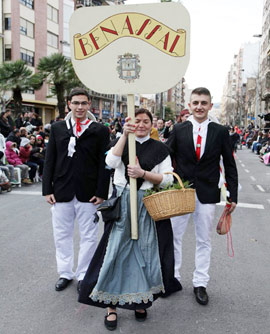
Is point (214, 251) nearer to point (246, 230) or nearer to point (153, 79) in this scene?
point (246, 230)

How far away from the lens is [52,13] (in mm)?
37781

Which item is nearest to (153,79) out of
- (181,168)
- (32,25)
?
(181,168)

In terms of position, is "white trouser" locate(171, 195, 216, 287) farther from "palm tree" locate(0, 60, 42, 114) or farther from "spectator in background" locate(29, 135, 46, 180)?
"palm tree" locate(0, 60, 42, 114)

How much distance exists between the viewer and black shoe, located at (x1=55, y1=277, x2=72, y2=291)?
3891mm

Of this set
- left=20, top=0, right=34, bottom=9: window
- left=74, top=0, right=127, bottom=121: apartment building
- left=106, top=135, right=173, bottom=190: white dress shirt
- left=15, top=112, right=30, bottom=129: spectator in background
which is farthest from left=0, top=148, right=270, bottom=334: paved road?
left=74, top=0, right=127, bottom=121: apartment building

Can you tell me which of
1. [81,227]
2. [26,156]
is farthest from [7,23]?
[81,227]

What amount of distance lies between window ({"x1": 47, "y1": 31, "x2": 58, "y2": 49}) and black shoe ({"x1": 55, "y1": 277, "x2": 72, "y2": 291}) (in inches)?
1477

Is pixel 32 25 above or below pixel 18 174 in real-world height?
above

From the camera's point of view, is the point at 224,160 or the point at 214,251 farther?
the point at 214,251

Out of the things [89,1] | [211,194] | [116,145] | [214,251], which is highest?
[89,1]

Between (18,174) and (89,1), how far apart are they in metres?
45.7

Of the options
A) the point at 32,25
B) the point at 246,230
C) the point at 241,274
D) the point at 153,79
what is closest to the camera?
the point at 153,79

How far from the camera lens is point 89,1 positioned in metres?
50.0

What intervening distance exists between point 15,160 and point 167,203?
917 centimetres
